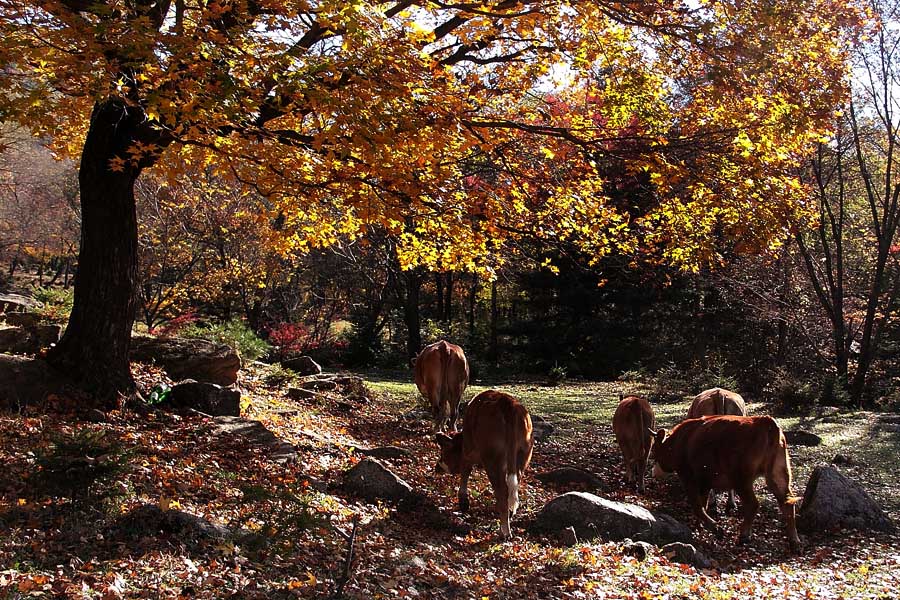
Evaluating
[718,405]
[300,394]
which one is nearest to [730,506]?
[718,405]

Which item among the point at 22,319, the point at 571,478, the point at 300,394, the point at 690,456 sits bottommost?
the point at 571,478

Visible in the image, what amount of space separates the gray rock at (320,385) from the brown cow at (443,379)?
3363mm

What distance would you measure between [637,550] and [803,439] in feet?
26.1

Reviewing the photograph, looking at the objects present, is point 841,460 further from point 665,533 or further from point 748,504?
point 665,533

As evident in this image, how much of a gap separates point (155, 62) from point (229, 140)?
3.28 metres

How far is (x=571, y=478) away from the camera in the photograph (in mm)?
11164

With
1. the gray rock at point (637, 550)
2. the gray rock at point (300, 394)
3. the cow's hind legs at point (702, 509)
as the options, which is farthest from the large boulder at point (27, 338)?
the cow's hind legs at point (702, 509)

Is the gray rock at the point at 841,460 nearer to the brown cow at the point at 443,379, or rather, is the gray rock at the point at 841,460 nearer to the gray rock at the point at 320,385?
the brown cow at the point at 443,379

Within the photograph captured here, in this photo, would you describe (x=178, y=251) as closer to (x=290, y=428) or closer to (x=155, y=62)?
(x=290, y=428)

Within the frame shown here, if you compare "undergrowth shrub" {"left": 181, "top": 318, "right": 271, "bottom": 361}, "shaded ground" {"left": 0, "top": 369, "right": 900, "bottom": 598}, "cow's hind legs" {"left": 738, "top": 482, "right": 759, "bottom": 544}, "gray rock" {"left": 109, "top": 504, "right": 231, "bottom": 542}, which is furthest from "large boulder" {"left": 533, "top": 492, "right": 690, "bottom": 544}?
"undergrowth shrub" {"left": 181, "top": 318, "right": 271, "bottom": 361}

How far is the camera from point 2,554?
5.23 metres

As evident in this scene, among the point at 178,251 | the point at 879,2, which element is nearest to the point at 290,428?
the point at 178,251

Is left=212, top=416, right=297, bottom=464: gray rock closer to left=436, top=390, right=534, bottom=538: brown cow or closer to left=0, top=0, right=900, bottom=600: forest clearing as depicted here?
left=0, top=0, right=900, bottom=600: forest clearing

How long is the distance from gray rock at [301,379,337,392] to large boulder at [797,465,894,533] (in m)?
10.3
